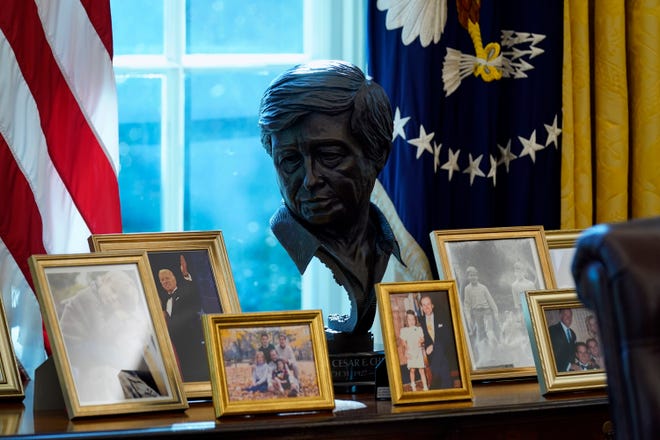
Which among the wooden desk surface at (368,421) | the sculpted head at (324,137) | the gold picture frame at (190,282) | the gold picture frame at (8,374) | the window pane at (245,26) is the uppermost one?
the window pane at (245,26)

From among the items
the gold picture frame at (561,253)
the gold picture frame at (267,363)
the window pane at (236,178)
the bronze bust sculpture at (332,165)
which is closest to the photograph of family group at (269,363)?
the gold picture frame at (267,363)

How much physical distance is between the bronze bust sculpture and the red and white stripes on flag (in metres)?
0.59

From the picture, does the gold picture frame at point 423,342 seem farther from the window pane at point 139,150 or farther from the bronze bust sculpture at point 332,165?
the window pane at point 139,150

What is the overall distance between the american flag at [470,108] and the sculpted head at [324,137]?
0.59m

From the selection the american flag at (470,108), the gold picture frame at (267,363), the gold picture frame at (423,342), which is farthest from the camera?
the american flag at (470,108)

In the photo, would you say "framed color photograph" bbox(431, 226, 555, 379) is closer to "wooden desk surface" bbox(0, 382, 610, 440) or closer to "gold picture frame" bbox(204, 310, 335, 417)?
"wooden desk surface" bbox(0, 382, 610, 440)

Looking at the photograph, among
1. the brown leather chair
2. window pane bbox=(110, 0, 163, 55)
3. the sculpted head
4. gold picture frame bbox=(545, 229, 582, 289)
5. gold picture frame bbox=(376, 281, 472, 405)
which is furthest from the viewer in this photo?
window pane bbox=(110, 0, 163, 55)

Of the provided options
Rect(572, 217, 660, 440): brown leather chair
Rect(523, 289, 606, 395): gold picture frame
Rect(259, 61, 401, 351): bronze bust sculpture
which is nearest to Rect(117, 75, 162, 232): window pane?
Rect(259, 61, 401, 351): bronze bust sculpture

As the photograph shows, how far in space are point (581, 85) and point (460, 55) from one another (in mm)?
340

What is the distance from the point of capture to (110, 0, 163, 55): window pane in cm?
297

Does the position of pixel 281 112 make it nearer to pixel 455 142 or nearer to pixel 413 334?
pixel 413 334

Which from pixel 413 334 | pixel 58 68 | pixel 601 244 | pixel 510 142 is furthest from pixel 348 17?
pixel 601 244

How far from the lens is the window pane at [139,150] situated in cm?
298

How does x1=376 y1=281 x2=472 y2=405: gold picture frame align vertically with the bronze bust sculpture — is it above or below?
below
